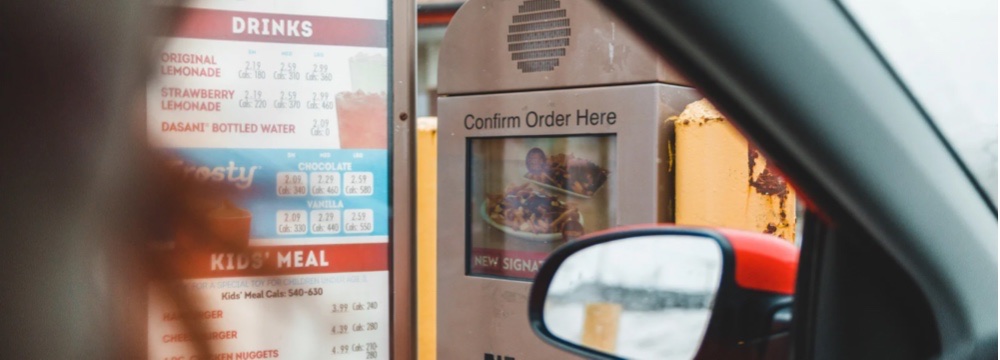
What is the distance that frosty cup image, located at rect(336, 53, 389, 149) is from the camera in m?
2.62

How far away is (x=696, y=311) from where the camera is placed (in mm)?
1083

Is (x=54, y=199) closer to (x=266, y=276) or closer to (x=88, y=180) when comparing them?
(x=88, y=180)

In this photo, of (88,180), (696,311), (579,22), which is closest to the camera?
(696,311)

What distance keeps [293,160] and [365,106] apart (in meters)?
0.28

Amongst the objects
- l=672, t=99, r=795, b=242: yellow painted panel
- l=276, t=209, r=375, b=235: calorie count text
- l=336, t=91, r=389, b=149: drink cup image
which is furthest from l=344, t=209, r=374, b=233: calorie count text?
l=672, t=99, r=795, b=242: yellow painted panel

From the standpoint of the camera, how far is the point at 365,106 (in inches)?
104

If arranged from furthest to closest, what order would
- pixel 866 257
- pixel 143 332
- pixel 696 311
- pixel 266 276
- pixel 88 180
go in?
pixel 266 276, pixel 143 332, pixel 88 180, pixel 696 311, pixel 866 257

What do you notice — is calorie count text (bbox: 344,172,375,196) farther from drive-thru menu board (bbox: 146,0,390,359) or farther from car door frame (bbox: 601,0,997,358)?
car door frame (bbox: 601,0,997,358)

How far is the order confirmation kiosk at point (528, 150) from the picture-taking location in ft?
8.12

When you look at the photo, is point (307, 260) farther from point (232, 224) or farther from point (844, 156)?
point (844, 156)

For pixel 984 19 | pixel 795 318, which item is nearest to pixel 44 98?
pixel 795 318

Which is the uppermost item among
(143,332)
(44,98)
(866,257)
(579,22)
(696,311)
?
(579,22)

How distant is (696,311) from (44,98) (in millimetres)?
1041

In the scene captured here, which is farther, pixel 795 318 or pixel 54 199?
pixel 54 199
